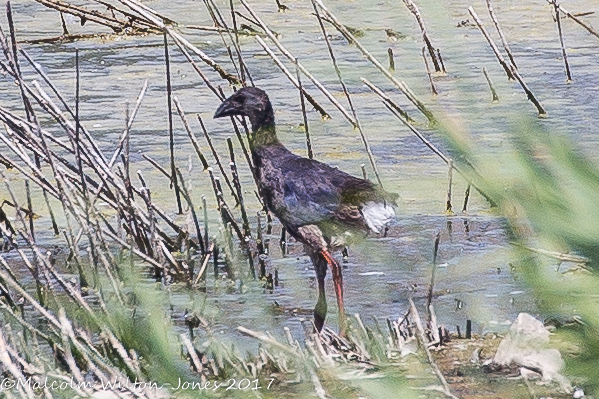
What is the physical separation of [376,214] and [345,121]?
107 inches

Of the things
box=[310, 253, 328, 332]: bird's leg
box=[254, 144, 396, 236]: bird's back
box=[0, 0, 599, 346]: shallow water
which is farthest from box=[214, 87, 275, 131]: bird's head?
box=[310, 253, 328, 332]: bird's leg


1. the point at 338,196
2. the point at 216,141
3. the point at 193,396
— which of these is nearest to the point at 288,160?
the point at 338,196

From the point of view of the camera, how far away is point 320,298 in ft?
12.3

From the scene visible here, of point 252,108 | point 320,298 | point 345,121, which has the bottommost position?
point 345,121

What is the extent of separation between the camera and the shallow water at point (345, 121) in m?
3.77

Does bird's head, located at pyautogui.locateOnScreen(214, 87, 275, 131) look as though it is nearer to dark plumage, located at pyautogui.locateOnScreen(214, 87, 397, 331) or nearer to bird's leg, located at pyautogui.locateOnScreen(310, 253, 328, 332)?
dark plumage, located at pyautogui.locateOnScreen(214, 87, 397, 331)

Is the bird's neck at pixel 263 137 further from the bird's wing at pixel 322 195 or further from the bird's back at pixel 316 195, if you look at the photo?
the bird's wing at pixel 322 195

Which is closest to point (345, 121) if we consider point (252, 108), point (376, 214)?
point (252, 108)

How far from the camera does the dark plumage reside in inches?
143

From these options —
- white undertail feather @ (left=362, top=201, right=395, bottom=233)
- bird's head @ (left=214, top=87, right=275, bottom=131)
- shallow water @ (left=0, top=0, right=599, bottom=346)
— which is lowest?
shallow water @ (left=0, top=0, right=599, bottom=346)

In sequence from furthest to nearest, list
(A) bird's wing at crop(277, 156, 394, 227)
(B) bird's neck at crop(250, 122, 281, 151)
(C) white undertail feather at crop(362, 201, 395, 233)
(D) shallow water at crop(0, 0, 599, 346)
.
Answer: (B) bird's neck at crop(250, 122, 281, 151) → (D) shallow water at crop(0, 0, 599, 346) → (A) bird's wing at crop(277, 156, 394, 227) → (C) white undertail feather at crop(362, 201, 395, 233)

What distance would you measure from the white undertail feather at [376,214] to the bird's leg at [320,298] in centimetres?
31

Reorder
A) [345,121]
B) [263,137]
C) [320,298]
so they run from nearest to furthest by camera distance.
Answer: [320,298] < [263,137] < [345,121]

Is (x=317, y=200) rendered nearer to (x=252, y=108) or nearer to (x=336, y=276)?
(x=336, y=276)
